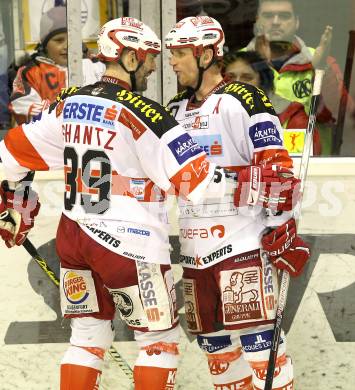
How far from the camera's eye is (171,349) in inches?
116

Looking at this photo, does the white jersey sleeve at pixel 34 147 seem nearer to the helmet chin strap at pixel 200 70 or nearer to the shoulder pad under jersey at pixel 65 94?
the shoulder pad under jersey at pixel 65 94

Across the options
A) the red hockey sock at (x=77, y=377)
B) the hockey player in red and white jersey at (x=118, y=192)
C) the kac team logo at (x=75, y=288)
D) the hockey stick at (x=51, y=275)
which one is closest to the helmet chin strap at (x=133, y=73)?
the hockey player in red and white jersey at (x=118, y=192)

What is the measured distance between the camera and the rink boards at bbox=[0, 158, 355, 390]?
3535mm

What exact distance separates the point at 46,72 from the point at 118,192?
0.93 m

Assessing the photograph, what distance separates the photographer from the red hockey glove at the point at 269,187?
9.27 ft

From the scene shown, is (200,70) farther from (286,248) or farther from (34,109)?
(34,109)

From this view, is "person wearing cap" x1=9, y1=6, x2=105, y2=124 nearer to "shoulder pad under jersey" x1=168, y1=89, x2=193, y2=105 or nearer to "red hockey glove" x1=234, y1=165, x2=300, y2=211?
"shoulder pad under jersey" x1=168, y1=89, x2=193, y2=105

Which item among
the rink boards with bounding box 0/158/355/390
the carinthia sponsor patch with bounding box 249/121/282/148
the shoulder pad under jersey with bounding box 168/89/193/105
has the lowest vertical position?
the rink boards with bounding box 0/158/355/390

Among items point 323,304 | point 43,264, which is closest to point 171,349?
point 43,264

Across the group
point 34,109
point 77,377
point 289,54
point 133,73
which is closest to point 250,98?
point 133,73

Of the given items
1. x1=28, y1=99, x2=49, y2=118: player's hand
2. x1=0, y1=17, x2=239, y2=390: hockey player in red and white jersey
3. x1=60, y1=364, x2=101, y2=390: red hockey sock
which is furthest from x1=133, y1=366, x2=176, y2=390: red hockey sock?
x1=28, y1=99, x2=49, y2=118: player's hand

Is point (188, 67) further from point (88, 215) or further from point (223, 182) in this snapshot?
point (88, 215)

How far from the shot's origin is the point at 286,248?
2.91m

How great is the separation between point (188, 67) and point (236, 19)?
554mm
